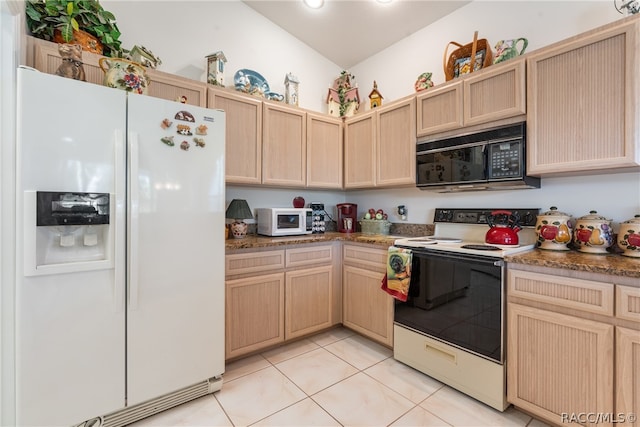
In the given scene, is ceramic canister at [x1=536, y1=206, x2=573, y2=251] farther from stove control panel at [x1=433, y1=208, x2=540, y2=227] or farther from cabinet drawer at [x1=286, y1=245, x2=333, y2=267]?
cabinet drawer at [x1=286, y1=245, x2=333, y2=267]

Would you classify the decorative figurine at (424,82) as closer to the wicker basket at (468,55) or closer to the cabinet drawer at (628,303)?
the wicker basket at (468,55)

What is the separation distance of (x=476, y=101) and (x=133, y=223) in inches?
89.3

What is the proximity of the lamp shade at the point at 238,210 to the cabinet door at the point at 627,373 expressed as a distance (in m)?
2.29

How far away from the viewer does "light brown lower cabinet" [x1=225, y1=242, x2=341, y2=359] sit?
2010mm

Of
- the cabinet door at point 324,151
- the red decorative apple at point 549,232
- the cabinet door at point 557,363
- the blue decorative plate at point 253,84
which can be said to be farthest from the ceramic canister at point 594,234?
the blue decorative plate at point 253,84

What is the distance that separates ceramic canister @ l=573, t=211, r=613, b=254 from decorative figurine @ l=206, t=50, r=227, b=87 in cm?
266

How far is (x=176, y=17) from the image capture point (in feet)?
7.47

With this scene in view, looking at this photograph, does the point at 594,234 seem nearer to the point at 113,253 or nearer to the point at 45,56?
the point at 113,253

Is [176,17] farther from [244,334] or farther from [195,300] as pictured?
[244,334]

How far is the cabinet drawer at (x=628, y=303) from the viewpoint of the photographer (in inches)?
45.7

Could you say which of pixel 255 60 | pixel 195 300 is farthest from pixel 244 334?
pixel 255 60

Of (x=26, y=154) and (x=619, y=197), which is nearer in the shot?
(x=26, y=154)

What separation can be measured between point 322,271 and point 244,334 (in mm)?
803

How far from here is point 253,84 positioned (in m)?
2.55
